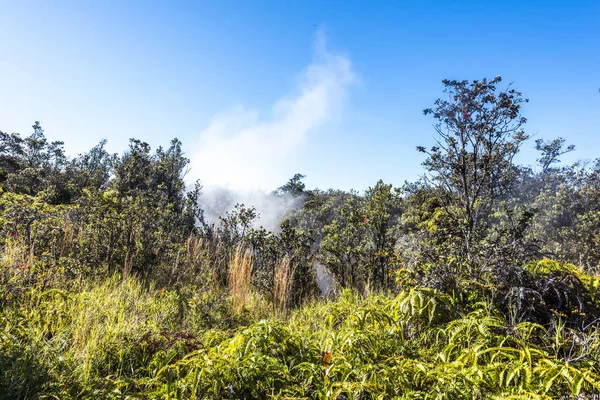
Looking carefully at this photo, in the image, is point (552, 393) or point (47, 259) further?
point (47, 259)

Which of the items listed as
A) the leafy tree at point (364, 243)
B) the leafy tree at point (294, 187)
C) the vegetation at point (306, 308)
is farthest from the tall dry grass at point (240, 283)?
the leafy tree at point (294, 187)

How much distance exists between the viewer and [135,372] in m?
1.99

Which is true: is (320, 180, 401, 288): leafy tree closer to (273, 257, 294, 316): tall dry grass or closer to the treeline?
the treeline

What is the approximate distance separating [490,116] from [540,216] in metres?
8.07

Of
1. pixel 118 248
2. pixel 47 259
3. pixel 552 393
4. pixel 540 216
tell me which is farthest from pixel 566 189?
pixel 47 259

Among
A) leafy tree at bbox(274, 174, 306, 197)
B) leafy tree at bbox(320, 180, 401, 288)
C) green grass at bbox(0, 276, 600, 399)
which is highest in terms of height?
leafy tree at bbox(274, 174, 306, 197)

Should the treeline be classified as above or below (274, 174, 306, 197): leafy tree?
below

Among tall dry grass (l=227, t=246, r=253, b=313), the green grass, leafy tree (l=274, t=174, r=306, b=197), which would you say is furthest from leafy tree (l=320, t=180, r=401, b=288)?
leafy tree (l=274, t=174, r=306, b=197)

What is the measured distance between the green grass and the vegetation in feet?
0.04

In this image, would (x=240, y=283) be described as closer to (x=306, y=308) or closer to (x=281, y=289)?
(x=281, y=289)

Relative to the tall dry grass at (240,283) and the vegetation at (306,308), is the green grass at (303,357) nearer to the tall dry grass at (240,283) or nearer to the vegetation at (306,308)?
the vegetation at (306,308)

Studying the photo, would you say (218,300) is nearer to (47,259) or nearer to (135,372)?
(135,372)

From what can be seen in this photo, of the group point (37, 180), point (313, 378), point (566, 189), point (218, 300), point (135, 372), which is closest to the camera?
point (313, 378)

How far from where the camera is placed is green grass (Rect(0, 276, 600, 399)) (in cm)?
131
